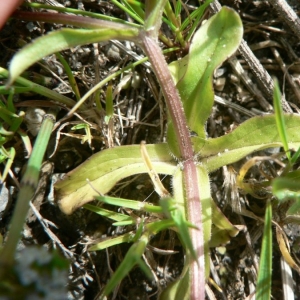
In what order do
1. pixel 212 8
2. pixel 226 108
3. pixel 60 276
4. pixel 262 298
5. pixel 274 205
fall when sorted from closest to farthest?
pixel 60 276 → pixel 262 298 → pixel 274 205 → pixel 212 8 → pixel 226 108

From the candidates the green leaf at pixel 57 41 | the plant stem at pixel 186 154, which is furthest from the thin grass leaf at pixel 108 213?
the green leaf at pixel 57 41

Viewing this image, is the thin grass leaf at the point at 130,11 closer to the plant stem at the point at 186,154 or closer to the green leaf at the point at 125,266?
the plant stem at the point at 186,154

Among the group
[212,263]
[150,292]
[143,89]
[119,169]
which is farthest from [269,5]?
[150,292]

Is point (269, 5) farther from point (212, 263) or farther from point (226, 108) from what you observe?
point (212, 263)

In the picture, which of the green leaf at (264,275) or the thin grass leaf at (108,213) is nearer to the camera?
the green leaf at (264,275)

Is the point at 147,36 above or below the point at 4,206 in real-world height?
above

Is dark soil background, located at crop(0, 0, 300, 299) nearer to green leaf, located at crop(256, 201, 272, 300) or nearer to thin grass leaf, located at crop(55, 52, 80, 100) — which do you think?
thin grass leaf, located at crop(55, 52, 80, 100)
